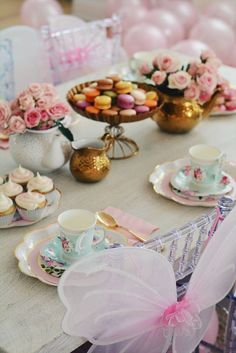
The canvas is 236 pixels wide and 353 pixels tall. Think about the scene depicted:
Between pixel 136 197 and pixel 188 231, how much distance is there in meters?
0.51

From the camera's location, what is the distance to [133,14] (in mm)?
3703

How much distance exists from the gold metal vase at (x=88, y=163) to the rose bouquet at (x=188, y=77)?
1.14ft

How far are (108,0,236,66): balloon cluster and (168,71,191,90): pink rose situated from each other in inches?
38.0

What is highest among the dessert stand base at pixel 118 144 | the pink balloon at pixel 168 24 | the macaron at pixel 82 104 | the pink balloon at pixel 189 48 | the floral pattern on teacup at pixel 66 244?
the macaron at pixel 82 104

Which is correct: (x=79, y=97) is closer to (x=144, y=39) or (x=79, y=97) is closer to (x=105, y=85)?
(x=105, y=85)

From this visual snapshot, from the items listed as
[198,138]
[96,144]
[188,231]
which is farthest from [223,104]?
[188,231]

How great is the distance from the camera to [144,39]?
318cm

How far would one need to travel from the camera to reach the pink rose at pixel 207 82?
1.84 m

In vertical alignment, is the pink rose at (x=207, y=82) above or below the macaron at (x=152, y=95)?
above

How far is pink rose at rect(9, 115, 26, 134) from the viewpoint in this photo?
61.9 inches

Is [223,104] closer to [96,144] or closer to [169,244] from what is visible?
[96,144]

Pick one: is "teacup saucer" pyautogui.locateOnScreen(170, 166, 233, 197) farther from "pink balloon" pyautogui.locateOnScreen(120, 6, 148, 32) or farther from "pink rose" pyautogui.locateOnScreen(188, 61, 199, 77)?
"pink balloon" pyautogui.locateOnScreen(120, 6, 148, 32)

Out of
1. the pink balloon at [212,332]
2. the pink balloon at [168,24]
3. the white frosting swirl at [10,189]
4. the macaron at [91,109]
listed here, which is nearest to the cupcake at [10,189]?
the white frosting swirl at [10,189]

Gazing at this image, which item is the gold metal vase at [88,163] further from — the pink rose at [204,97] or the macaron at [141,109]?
the pink rose at [204,97]
